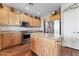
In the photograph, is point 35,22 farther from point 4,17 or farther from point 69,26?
point 4,17

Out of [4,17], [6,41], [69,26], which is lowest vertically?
[6,41]

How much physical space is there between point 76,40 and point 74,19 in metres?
0.35

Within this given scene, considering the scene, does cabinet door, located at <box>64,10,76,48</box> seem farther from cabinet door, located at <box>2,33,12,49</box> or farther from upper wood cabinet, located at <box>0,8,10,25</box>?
cabinet door, located at <box>2,33,12,49</box>

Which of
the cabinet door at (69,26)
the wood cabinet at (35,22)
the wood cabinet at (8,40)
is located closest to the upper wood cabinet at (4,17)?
the wood cabinet at (8,40)

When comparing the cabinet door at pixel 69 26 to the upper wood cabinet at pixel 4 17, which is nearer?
the cabinet door at pixel 69 26

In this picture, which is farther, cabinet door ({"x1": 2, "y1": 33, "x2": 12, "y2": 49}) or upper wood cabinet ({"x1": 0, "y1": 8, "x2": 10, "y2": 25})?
cabinet door ({"x1": 2, "y1": 33, "x2": 12, "y2": 49})

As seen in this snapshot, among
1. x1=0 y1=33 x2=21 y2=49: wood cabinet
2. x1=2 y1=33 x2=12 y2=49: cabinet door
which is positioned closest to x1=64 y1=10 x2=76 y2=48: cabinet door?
x1=0 y1=33 x2=21 y2=49: wood cabinet

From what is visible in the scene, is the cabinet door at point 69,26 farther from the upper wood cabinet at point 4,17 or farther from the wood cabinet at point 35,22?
the upper wood cabinet at point 4,17

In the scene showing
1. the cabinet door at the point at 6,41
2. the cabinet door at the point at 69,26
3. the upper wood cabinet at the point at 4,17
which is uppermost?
the upper wood cabinet at the point at 4,17

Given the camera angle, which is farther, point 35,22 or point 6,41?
point 6,41

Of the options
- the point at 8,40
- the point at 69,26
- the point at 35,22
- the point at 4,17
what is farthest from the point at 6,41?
the point at 69,26

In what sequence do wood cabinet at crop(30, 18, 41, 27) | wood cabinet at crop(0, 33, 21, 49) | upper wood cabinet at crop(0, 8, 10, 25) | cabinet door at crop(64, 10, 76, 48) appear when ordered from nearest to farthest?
1. cabinet door at crop(64, 10, 76, 48)
2. wood cabinet at crop(30, 18, 41, 27)
3. upper wood cabinet at crop(0, 8, 10, 25)
4. wood cabinet at crop(0, 33, 21, 49)

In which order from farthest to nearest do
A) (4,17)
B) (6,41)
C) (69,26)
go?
(6,41), (4,17), (69,26)

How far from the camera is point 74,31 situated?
6.04ft
